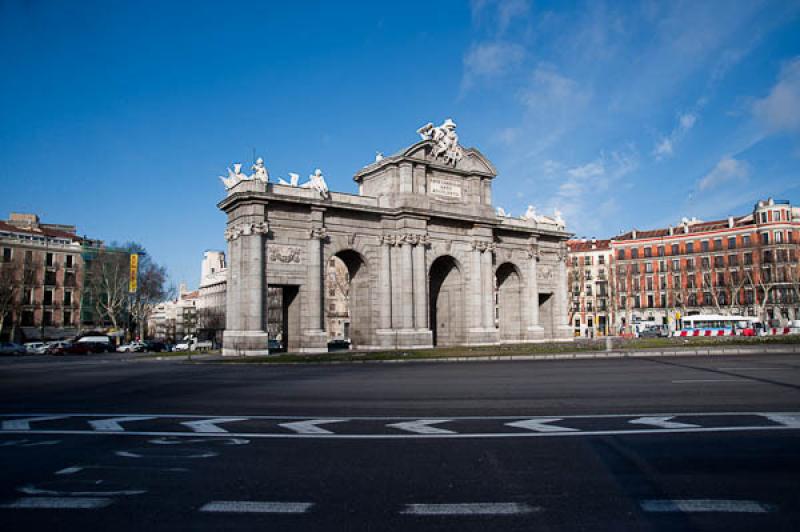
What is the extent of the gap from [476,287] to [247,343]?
19.0 metres

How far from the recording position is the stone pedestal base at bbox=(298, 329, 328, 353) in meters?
36.6

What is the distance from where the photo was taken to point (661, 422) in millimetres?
9250

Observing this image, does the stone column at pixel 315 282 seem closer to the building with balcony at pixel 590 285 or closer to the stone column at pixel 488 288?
the stone column at pixel 488 288

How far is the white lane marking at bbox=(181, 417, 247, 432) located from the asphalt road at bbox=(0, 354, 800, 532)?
2.0 inches

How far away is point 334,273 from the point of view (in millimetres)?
87375

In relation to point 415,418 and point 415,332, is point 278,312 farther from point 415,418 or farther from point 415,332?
point 415,418

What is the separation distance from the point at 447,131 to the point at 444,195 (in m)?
5.01

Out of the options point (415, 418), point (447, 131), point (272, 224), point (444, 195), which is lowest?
point (415, 418)

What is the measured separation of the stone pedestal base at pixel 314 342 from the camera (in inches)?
1439

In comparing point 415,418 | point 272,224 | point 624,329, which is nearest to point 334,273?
point 624,329

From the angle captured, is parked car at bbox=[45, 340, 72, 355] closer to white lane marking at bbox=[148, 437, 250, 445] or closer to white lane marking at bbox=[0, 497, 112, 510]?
white lane marking at bbox=[148, 437, 250, 445]

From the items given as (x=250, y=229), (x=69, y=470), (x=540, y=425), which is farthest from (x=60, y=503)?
(x=250, y=229)

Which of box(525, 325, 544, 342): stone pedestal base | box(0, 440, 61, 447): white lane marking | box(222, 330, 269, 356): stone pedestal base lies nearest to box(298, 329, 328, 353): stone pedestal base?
box(222, 330, 269, 356): stone pedestal base

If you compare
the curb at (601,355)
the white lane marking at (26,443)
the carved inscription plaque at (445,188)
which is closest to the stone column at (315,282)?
the curb at (601,355)
